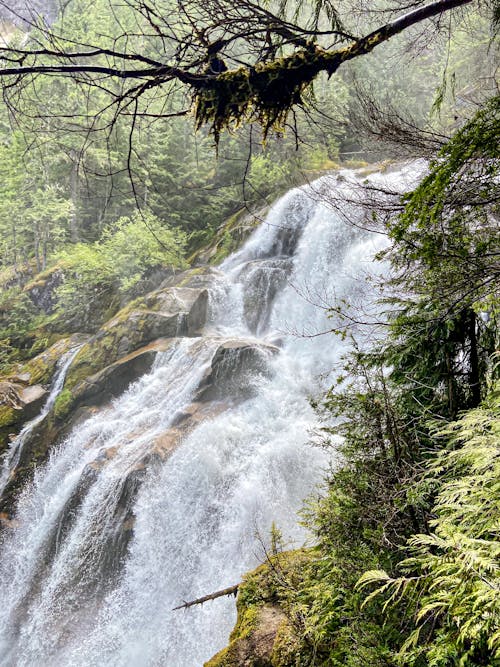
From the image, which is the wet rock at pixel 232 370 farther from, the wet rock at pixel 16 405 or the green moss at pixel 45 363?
the green moss at pixel 45 363

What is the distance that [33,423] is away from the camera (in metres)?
12.8

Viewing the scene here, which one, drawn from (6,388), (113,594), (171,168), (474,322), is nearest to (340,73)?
(171,168)

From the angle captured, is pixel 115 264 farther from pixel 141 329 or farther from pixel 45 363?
pixel 45 363

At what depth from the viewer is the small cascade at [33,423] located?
38.6 feet

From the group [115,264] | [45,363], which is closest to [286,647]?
[45,363]

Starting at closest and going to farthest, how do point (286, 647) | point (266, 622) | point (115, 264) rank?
point (286, 647) < point (266, 622) < point (115, 264)

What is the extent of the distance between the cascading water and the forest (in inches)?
2.1

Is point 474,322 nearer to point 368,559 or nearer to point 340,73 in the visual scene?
point 368,559

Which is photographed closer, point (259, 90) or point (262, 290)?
point (259, 90)

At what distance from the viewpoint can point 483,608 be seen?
155 cm

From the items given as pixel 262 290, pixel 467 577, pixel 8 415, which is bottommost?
pixel 8 415

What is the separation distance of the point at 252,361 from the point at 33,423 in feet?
24.5

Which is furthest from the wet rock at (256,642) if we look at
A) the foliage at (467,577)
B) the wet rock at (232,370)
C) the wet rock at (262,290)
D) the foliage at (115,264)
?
the foliage at (115,264)

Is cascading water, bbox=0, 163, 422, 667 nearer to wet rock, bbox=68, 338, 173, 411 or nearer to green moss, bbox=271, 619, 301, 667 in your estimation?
wet rock, bbox=68, 338, 173, 411
